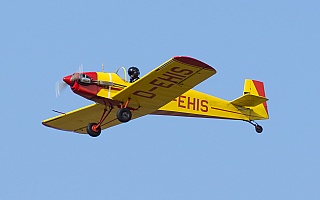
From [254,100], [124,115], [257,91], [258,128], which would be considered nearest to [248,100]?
[254,100]

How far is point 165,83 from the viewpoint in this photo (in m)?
23.6

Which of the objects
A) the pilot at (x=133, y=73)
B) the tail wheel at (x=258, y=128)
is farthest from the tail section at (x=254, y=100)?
the pilot at (x=133, y=73)

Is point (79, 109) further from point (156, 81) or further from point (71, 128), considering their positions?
point (156, 81)

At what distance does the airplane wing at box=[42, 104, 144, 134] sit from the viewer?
26.0m

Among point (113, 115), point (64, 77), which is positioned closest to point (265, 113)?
point (113, 115)

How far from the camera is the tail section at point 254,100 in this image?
Answer: 27.2 metres

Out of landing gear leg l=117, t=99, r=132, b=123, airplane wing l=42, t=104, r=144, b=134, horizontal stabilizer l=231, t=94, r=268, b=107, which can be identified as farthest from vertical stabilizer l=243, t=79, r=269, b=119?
landing gear leg l=117, t=99, r=132, b=123

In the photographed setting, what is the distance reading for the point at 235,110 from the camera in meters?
27.4

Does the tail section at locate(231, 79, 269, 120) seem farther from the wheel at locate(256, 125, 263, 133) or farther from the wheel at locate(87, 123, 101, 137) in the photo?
the wheel at locate(87, 123, 101, 137)

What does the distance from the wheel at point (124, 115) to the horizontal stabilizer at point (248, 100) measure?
4.65m

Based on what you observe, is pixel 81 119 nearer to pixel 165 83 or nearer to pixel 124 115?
pixel 124 115

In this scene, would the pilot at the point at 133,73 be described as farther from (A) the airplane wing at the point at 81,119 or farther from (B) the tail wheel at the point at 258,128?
(B) the tail wheel at the point at 258,128

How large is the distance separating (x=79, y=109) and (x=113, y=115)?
1131 millimetres

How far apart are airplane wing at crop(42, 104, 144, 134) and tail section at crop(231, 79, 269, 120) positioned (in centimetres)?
385
